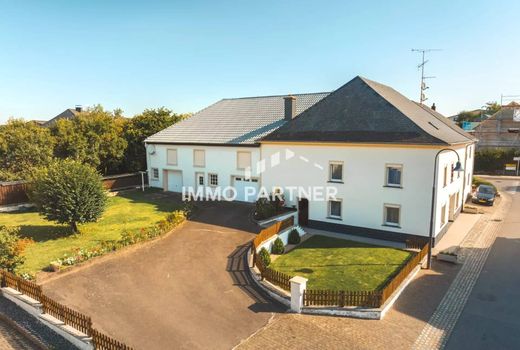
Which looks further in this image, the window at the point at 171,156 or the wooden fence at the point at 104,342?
the window at the point at 171,156

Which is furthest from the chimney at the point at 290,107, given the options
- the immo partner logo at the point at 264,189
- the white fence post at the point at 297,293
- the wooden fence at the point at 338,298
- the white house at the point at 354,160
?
the wooden fence at the point at 338,298

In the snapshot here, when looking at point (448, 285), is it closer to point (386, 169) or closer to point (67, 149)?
point (386, 169)

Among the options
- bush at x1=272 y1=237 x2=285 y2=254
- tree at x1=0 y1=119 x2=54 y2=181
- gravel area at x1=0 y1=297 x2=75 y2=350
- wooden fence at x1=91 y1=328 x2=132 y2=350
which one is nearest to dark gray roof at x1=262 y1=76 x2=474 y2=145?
bush at x1=272 y1=237 x2=285 y2=254

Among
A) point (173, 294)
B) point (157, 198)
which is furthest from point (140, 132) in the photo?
point (173, 294)

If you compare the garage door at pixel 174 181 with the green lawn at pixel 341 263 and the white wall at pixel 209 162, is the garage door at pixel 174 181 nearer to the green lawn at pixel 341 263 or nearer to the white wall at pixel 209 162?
the white wall at pixel 209 162

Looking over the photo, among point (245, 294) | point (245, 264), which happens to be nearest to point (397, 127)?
point (245, 264)

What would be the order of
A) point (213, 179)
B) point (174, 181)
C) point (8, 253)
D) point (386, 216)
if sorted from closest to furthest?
1. point (8, 253)
2. point (386, 216)
3. point (213, 179)
4. point (174, 181)

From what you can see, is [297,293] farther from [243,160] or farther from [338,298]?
[243,160]
